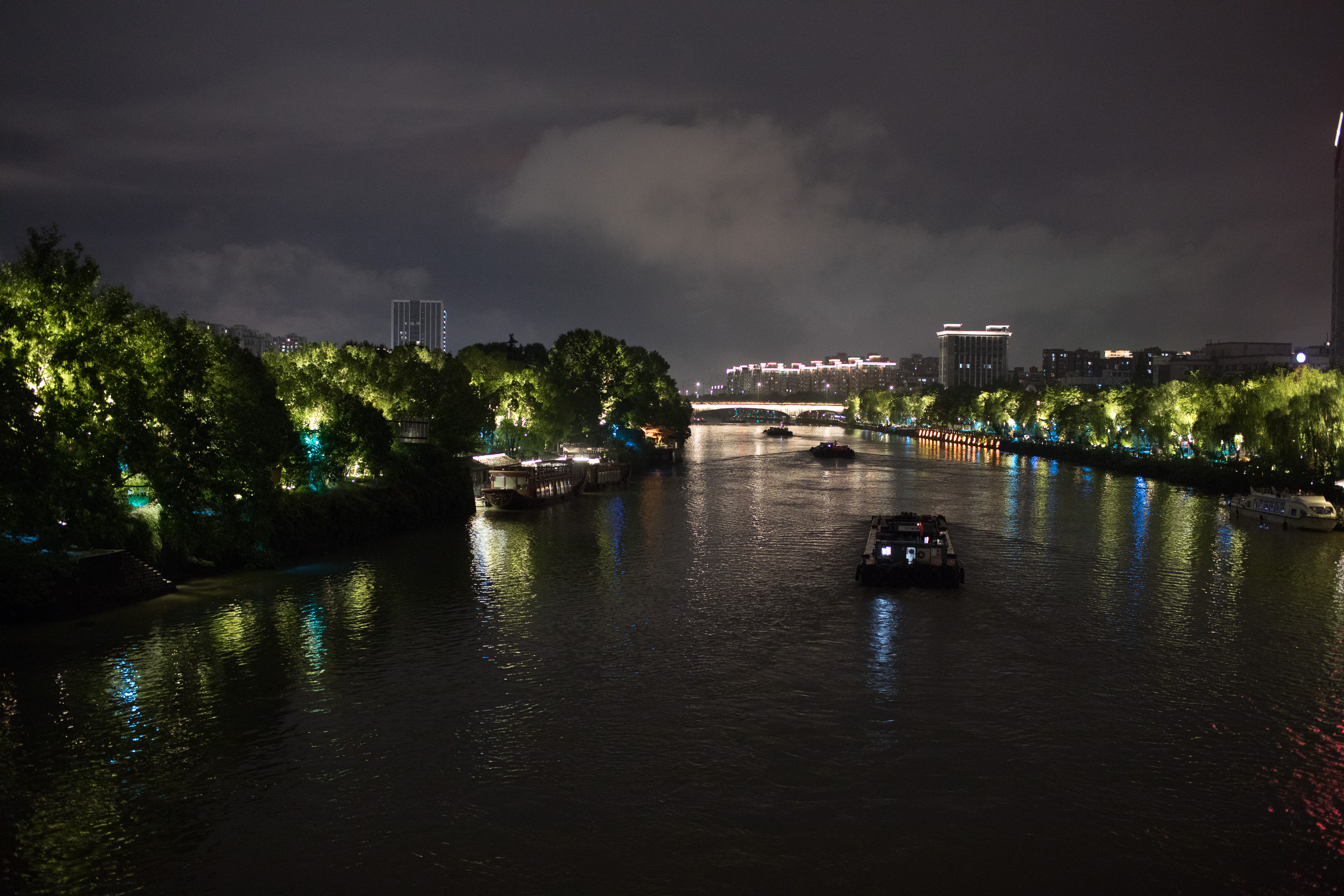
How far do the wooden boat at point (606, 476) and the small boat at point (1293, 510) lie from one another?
43872 millimetres

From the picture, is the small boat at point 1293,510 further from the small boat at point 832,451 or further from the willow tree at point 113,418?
the small boat at point 832,451

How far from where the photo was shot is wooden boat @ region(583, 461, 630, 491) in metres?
76.1

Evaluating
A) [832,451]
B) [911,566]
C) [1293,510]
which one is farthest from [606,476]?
[1293,510]

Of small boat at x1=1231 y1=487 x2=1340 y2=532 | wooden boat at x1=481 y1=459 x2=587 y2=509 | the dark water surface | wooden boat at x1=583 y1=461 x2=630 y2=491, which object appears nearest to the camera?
the dark water surface

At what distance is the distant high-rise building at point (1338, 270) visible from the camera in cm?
11356

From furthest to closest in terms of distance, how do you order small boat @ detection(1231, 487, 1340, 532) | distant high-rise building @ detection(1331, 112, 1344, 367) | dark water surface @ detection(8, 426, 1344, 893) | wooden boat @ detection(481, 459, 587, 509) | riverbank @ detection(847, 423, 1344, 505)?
distant high-rise building @ detection(1331, 112, 1344, 367), wooden boat @ detection(481, 459, 587, 509), riverbank @ detection(847, 423, 1344, 505), small boat @ detection(1231, 487, 1340, 532), dark water surface @ detection(8, 426, 1344, 893)

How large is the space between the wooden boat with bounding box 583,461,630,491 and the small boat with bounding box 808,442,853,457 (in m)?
40.3

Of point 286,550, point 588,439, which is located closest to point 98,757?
point 286,550

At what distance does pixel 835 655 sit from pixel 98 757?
1677 cm

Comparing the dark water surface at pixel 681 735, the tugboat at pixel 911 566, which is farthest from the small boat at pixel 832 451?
the tugboat at pixel 911 566

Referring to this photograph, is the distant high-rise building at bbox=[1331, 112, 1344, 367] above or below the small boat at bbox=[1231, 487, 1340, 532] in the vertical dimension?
above

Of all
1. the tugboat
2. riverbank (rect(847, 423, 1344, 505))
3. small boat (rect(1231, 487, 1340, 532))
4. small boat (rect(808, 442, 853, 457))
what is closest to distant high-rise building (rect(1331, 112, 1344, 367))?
riverbank (rect(847, 423, 1344, 505))

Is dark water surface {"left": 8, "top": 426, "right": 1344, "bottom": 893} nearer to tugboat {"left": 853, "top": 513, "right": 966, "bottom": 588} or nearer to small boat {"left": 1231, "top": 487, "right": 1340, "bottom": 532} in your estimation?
tugboat {"left": 853, "top": 513, "right": 966, "bottom": 588}

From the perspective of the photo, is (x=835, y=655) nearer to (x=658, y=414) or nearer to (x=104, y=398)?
(x=104, y=398)
